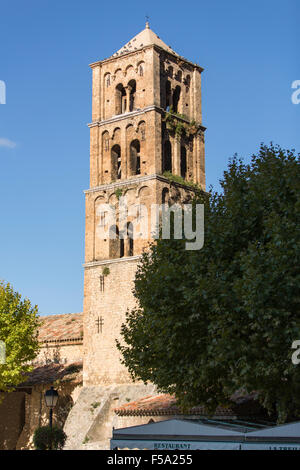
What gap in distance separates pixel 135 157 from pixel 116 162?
1236 mm

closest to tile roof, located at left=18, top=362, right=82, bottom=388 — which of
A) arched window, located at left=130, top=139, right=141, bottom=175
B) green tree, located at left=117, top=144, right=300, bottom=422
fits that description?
arched window, located at left=130, top=139, right=141, bottom=175

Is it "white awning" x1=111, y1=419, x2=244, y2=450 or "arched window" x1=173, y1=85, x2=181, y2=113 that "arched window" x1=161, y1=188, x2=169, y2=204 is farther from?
"white awning" x1=111, y1=419, x2=244, y2=450

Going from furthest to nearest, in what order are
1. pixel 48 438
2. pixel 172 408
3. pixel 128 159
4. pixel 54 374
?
pixel 54 374 < pixel 128 159 < pixel 172 408 < pixel 48 438

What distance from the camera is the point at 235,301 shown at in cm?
1886

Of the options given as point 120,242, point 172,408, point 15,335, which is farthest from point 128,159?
point 172,408

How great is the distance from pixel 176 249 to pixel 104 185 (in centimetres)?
1451

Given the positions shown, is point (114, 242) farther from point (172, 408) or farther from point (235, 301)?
point (235, 301)

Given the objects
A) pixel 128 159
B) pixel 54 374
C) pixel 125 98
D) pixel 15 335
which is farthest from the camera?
pixel 125 98

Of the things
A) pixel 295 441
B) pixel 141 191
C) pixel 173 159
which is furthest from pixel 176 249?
pixel 173 159

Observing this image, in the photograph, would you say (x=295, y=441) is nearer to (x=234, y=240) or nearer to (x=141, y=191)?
(x=234, y=240)

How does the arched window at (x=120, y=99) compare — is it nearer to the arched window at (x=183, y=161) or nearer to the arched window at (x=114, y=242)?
the arched window at (x=183, y=161)

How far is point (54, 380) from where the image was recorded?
121 ft

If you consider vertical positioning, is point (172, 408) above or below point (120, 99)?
below

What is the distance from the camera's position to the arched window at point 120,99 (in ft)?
128
